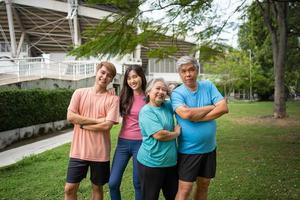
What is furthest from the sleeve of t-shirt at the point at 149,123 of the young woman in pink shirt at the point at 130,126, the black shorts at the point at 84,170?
the black shorts at the point at 84,170

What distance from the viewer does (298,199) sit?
4.96m

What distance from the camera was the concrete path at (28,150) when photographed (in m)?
8.92

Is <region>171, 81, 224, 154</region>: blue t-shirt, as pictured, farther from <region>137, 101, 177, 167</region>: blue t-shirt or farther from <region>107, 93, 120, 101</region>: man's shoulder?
<region>107, 93, 120, 101</region>: man's shoulder

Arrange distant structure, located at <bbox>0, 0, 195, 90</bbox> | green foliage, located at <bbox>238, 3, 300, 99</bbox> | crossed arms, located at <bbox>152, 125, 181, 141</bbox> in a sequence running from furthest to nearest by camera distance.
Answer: distant structure, located at <bbox>0, 0, 195, 90</bbox>
green foliage, located at <bbox>238, 3, 300, 99</bbox>
crossed arms, located at <bbox>152, 125, 181, 141</bbox>

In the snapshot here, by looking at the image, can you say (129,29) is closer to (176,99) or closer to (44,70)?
(176,99)

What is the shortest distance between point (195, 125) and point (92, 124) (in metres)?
1.01

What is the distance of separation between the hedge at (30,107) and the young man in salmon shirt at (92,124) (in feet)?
26.1

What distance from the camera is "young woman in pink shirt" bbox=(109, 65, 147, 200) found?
3832 millimetres

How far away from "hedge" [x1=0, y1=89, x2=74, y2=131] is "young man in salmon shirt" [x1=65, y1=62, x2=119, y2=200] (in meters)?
7.94

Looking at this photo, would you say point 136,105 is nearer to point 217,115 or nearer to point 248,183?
point 217,115

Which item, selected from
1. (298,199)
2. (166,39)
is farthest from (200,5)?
(298,199)

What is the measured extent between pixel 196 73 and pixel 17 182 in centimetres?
419

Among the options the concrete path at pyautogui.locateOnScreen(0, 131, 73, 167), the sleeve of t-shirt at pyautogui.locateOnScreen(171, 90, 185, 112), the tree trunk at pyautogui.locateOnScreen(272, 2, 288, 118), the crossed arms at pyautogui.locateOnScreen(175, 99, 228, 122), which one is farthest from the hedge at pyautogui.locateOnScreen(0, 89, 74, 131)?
the tree trunk at pyautogui.locateOnScreen(272, 2, 288, 118)

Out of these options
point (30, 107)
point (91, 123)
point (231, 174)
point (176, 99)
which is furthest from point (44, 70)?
point (176, 99)
